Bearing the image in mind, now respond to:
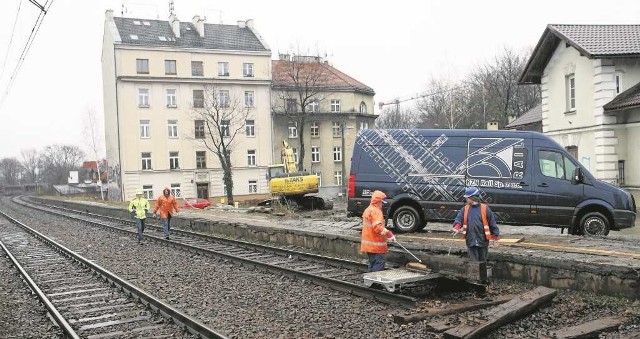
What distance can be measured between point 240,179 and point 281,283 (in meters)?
47.0

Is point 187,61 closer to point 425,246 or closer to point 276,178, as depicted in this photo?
point 276,178

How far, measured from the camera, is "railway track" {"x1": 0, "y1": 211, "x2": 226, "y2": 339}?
755 cm

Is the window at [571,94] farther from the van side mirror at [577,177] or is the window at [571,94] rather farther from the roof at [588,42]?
the van side mirror at [577,177]

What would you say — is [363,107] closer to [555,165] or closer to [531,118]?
[531,118]

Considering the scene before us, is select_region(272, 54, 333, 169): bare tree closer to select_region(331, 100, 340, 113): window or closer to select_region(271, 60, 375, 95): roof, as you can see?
select_region(271, 60, 375, 95): roof

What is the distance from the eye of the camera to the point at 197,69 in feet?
181

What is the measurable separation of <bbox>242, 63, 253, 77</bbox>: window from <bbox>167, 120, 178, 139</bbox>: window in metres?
8.56

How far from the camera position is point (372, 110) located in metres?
65.9

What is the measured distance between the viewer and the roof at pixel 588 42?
21.1 metres

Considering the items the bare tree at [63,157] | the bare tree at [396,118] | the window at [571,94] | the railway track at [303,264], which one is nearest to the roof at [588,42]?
the window at [571,94]

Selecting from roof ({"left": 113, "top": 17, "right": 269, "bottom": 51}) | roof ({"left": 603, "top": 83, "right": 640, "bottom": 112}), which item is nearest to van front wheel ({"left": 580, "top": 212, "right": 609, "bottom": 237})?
roof ({"left": 603, "top": 83, "right": 640, "bottom": 112})

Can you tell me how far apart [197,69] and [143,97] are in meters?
5.94

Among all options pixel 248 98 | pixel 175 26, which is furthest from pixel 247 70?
pixel 175 26

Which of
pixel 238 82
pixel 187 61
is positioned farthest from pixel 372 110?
pixel 187 61
